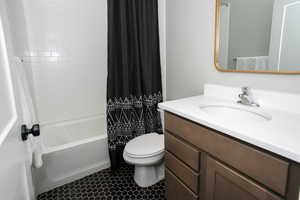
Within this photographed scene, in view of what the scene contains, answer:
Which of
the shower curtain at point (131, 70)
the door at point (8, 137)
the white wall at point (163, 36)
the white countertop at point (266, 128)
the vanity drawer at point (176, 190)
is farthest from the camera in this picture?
the white wall at point (163, 36)

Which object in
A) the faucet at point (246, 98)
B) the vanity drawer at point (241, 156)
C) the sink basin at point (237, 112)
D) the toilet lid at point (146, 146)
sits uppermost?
the faucet at point (246, 98)

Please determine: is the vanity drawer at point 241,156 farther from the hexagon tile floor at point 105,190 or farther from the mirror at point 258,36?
the hexagon tile floor at point 105,190

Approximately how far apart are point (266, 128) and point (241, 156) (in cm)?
18

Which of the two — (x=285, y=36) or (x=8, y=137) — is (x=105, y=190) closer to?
(x=8, y=137)

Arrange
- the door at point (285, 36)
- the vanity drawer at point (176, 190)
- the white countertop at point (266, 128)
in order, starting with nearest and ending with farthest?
the white countertop at point (266, 128)
the door at point (285, 36)
the vanity drawer at point (176, 190)

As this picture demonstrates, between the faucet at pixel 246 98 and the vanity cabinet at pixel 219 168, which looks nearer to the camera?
the vanity cabinet at pixel 219 168

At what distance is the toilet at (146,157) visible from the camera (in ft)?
5.04

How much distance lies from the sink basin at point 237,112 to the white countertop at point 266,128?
0.14ft

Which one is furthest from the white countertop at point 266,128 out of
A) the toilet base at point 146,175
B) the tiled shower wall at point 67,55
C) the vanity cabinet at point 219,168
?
the tiled shower wall at point 67,55

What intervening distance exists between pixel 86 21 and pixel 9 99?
173cm

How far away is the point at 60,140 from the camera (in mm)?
2189

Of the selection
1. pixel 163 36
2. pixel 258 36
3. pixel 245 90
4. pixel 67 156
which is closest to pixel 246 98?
pixel 245 90

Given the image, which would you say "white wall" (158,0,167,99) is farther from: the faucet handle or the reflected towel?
the faucet handle

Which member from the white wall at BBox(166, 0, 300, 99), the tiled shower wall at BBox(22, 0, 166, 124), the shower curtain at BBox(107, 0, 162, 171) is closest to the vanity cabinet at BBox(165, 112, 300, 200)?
the white wall at BBox(166, 0, 300, 99)
